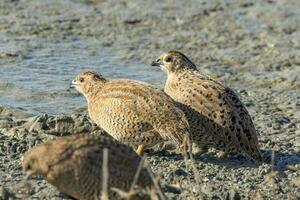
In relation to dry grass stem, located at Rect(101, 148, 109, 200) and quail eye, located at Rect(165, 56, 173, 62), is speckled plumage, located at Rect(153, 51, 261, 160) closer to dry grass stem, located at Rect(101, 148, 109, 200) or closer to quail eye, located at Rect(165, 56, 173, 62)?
quail eye, located at Rect(165, 56, 173, 62)

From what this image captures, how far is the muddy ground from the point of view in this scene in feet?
33.6

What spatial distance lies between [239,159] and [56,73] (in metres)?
3.80

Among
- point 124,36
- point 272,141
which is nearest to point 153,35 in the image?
point 124,36

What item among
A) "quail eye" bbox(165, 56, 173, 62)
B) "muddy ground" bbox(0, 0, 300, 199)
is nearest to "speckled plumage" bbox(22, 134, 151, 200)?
"muddy ground" bbox(0, 0, 300, 199)

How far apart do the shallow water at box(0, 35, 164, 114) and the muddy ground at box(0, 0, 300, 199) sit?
0.16 meters

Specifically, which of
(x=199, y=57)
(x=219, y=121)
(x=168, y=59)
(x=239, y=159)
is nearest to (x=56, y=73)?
(x=168, y=59)

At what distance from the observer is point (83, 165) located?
8.20 m

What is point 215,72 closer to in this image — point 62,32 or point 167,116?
point 62,32

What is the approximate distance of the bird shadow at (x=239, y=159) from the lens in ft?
36.1

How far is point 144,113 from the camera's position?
1082 cm

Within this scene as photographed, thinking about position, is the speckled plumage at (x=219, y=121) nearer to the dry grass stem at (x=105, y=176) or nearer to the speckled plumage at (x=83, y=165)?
the speckled plumage at (x=83, y=165)

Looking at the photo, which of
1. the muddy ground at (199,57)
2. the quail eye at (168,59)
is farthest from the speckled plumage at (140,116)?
the quail eye at (168,59)

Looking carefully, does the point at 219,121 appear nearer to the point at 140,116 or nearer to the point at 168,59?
the point at 140,116

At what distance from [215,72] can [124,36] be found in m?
2.13
